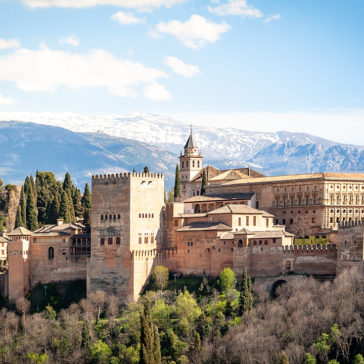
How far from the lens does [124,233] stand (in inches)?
3196

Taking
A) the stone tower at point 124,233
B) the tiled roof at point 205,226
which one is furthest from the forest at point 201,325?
the tiled roof at point 205,226

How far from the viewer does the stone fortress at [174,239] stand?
7606 cm

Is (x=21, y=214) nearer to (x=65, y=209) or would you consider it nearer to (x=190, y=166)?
(x=65, y=209)

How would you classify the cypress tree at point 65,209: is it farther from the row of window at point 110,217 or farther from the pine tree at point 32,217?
the row of window at point 110,217

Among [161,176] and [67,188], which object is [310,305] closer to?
[161,176]

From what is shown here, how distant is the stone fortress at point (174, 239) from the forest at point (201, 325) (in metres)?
1.79

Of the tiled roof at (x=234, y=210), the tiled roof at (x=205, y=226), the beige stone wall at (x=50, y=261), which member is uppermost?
the tiled roof at (x=234, y=210)

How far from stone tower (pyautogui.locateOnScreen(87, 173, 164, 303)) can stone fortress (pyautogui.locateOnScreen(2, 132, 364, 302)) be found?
100 mm

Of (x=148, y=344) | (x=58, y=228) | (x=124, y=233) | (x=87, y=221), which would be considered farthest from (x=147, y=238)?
(x=148, y=344)

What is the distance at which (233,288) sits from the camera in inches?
2963

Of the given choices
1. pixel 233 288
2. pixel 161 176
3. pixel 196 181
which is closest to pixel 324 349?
pixel 233 288

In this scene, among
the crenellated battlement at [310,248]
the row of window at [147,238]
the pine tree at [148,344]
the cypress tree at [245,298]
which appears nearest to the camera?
the pine tree at [148,344]

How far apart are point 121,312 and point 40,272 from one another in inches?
438

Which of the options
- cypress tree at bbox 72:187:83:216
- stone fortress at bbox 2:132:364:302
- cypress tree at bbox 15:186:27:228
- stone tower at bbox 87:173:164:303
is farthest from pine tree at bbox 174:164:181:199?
stone tower at bbox 87:173:164:303
